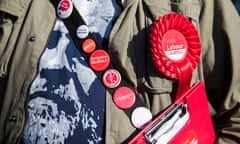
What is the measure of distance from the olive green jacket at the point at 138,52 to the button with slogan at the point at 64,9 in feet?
0.07

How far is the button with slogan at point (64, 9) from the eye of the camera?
5.34ft

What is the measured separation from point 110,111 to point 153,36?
0.22 metres

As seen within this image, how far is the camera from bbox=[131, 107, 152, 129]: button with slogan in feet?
5.10

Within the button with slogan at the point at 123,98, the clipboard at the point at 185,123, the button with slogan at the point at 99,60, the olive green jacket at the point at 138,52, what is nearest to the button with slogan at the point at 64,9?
the olive green jacket at the point at 138,52

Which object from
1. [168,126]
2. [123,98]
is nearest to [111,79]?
[123,98]

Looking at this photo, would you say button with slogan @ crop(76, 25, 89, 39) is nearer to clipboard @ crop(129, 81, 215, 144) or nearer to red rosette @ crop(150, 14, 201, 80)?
red rosette @ crop(150, 14, 201, 80)

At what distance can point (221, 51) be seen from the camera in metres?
1.66

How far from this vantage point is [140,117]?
1555 mm

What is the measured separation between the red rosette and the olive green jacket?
32mm

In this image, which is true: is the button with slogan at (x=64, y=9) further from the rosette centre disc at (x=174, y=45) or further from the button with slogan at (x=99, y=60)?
the rosette centre disc at (x=174, y=45)

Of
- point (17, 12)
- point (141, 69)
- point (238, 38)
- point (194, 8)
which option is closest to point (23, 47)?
point (17, 12)

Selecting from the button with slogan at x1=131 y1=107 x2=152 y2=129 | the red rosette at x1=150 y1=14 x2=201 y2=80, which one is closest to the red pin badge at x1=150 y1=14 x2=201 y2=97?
the red rosette at x1=150 y1=14 x2=201 y2=80

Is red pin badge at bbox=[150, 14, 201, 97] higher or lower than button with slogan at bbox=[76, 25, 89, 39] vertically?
lower

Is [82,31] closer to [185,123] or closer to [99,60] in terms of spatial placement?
[99,60]
